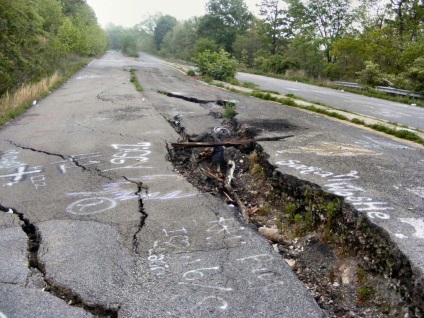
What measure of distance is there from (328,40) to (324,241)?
1221 inches

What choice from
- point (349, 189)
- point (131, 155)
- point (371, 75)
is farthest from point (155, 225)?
point (371, 75)

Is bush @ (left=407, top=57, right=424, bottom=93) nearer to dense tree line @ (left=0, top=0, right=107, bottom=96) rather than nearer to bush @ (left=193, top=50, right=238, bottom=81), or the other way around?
bush @ (left=193, top=50, right=238, bottom=81)

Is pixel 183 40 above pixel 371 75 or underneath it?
above

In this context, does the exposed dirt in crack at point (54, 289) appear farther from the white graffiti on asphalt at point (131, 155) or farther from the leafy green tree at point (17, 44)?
the leafy green tree at point (17, 44)

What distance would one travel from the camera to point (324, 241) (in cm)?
405

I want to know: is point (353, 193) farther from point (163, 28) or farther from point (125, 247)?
point (163, 28)

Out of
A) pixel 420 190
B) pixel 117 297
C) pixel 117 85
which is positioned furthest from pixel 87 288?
pixel 117 85

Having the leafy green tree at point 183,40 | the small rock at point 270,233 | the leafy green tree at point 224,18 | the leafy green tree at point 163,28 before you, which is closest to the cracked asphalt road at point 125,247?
the small rock at point 270,233

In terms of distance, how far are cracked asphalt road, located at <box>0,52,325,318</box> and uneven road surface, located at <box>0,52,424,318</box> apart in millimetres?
12

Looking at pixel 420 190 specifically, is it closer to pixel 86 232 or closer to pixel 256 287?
pixel 256 287

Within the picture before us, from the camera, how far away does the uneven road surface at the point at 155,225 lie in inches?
120

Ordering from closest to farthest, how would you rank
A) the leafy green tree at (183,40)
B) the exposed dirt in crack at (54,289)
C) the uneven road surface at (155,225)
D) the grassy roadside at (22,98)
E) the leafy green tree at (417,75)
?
the exposed dirt in crack at (54,289) < the uneven road surface at (155,225) < the grassy roadside at (22,98) < the leafy green tree at (417,75) < the leafy green tree at (183,40)

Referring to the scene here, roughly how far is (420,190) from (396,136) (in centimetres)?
393

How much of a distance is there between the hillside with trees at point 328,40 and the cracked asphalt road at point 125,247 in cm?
1717
